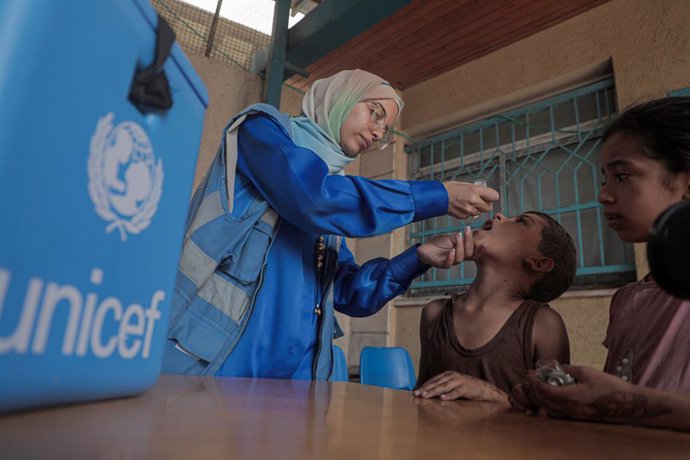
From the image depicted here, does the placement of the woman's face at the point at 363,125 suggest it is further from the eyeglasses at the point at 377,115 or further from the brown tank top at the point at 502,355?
the brown tank top at the point at 502,355

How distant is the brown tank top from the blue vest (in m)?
0.39

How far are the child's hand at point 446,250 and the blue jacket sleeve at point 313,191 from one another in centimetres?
18

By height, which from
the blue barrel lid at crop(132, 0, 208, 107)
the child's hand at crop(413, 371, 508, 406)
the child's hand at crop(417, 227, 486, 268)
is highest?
the child's hand at crop(417, 227, 486, 268)

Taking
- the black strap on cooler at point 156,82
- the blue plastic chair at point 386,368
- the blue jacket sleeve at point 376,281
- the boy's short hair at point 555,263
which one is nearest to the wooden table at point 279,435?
the black strap on cooler at point 156,82

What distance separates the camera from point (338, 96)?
1.17 m

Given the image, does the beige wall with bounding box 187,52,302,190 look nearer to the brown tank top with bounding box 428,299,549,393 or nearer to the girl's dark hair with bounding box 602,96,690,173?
the brown tank top with bounding box 428,299,549,393

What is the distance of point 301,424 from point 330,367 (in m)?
0.77

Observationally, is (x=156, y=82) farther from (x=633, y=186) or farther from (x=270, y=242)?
(x=633, y=186)

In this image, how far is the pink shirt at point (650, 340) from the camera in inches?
30.4

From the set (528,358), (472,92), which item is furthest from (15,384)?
(472,92)

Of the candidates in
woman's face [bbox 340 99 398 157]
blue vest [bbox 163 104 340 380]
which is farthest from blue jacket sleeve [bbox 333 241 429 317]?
woman's face [bbox 340 99 398 157]

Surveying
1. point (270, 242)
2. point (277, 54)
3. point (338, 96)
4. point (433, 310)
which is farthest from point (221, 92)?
point (270, 242)

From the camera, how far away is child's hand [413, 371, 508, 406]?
0.67m

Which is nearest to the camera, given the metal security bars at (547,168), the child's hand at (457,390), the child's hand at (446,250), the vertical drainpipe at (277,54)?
the child's hand at (457,390)
